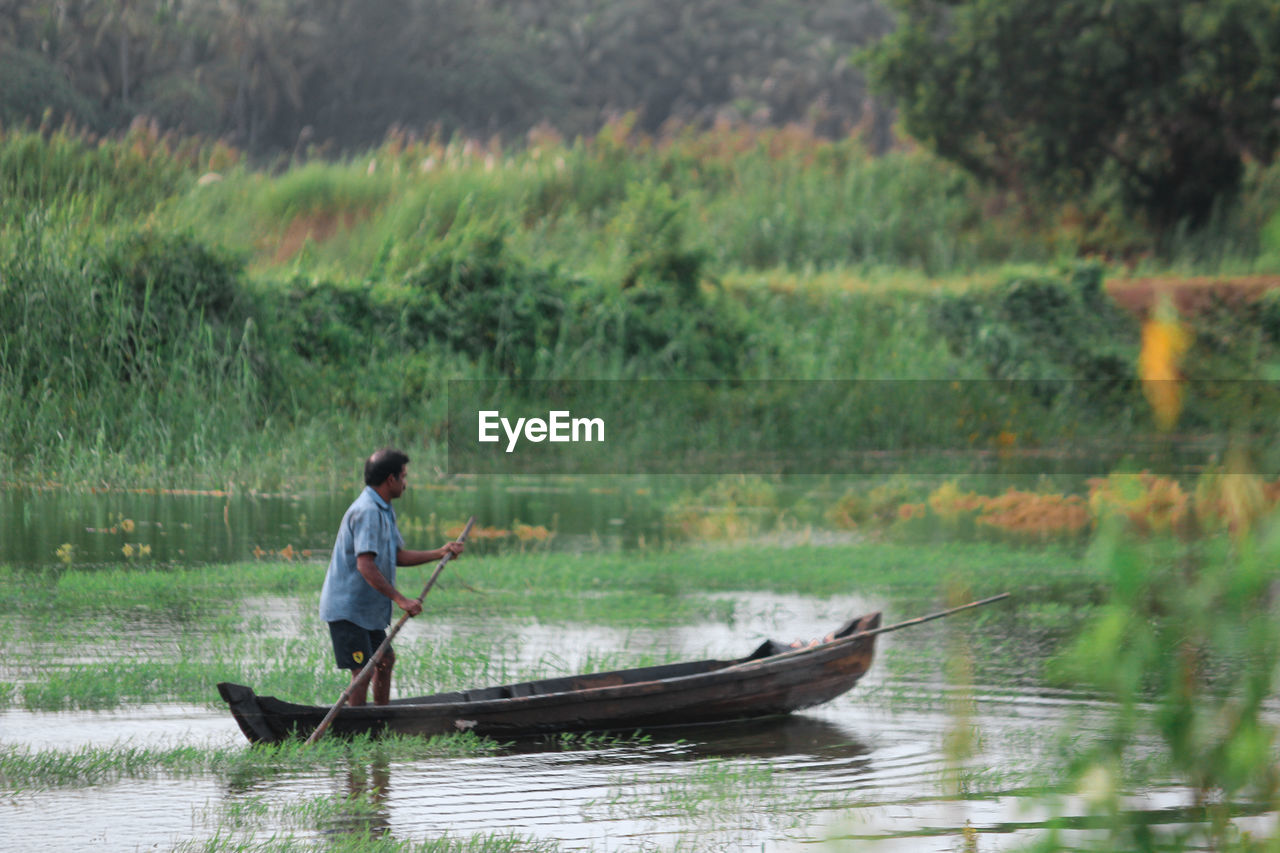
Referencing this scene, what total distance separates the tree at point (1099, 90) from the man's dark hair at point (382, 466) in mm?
19757

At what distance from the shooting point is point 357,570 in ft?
27.3

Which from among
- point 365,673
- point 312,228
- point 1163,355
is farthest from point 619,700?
point 312,228

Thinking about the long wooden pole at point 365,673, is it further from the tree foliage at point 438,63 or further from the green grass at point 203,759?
the tree foliage at point 438,63

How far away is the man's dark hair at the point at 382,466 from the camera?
26.9 feet

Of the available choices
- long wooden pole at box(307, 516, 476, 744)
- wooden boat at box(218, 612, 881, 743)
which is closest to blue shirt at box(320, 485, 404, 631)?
long wooden pole at box(307, 516, 476, 744)

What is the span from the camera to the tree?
82.5 feet

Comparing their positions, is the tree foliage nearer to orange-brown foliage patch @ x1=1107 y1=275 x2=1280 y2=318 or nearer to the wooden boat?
orange-brown foliage patch @ x1=1107 y1=275 x2=1280 y2=318

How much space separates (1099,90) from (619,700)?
820 inches

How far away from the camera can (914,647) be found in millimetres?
11594

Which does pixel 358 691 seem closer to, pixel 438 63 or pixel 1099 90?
pixel 1099 90

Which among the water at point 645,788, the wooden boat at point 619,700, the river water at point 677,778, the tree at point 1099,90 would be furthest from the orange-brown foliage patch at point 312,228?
the wooden boat at point 619,700

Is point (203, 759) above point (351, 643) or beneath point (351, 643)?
beneath

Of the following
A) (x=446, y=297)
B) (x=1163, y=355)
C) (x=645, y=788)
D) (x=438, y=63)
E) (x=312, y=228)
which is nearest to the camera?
(x=1163, y=355)

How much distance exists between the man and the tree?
65.1ft
